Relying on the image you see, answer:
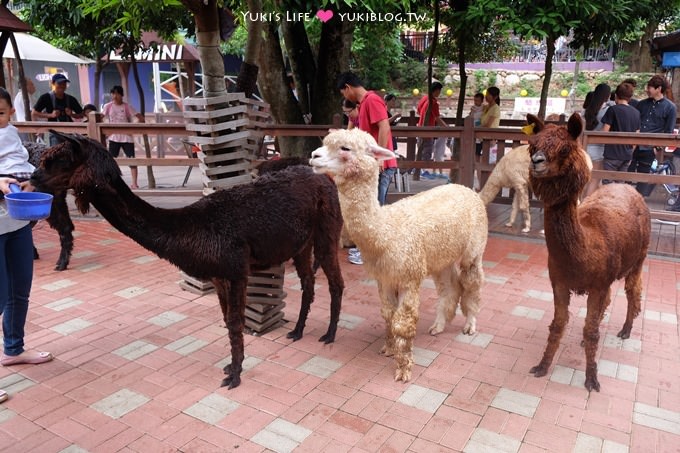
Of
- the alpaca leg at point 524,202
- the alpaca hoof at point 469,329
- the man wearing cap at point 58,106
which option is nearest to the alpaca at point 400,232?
the alpaca hoof at point 469,329

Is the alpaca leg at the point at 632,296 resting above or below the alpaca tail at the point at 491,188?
below

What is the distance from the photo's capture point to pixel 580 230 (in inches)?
130

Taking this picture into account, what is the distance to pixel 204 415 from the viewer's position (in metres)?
3.26

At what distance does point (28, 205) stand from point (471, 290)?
10.4ft

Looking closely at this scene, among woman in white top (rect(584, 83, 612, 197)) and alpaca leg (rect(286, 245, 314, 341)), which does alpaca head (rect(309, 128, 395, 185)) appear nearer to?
alpaca leg (rect(286, 245, 314, 341))

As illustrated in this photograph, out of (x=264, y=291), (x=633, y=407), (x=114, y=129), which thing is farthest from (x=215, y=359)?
(x=114, y=129)

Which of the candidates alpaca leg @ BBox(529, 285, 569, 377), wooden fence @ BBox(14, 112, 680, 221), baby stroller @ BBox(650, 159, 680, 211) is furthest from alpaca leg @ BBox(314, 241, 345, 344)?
baby stroller @ BBox(650, 159, 680, 211)

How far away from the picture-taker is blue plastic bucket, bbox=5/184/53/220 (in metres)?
3.00

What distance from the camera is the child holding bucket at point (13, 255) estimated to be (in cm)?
343

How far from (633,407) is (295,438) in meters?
2.14

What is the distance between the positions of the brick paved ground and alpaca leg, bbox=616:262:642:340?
0.10 metres

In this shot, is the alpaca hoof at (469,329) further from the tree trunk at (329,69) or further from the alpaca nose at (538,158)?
the tree trunk at (329,69)

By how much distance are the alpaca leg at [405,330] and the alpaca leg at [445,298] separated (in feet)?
2.57

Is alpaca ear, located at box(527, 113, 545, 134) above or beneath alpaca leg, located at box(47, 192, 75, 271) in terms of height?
above
